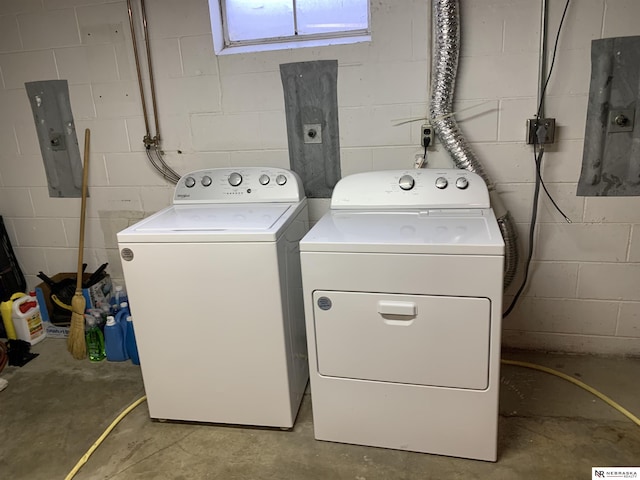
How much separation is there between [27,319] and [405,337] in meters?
2.15

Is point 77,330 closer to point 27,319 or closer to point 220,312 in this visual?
point 27,319

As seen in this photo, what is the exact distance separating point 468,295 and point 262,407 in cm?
92

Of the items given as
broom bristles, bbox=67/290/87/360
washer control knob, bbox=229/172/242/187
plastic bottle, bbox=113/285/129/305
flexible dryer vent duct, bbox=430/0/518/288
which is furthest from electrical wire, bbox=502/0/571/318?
broom bristles, bbox=67/290/87/360

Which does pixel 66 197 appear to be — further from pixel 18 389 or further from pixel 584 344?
pixel 584 344

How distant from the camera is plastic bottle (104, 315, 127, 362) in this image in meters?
2.40

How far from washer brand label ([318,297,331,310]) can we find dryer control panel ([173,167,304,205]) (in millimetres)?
598

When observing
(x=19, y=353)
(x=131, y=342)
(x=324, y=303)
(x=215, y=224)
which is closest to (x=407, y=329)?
(x=324, y=303)

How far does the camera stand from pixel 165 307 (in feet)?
5.96

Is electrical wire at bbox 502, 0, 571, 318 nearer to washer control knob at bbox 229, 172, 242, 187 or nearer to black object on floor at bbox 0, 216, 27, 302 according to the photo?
washer control knob at bbox 229, 172, 242, 187

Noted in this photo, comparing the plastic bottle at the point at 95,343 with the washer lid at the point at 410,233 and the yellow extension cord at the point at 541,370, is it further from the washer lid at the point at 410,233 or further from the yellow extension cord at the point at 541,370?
the washer lid at the point at 410,233

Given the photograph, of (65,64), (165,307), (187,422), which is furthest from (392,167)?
(65,64)

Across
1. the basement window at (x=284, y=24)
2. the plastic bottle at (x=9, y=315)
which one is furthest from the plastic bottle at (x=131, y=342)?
the basement window at (x=284, y=24)

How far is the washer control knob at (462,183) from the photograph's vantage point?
1.88m

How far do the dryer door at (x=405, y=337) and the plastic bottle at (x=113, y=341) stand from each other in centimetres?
124
